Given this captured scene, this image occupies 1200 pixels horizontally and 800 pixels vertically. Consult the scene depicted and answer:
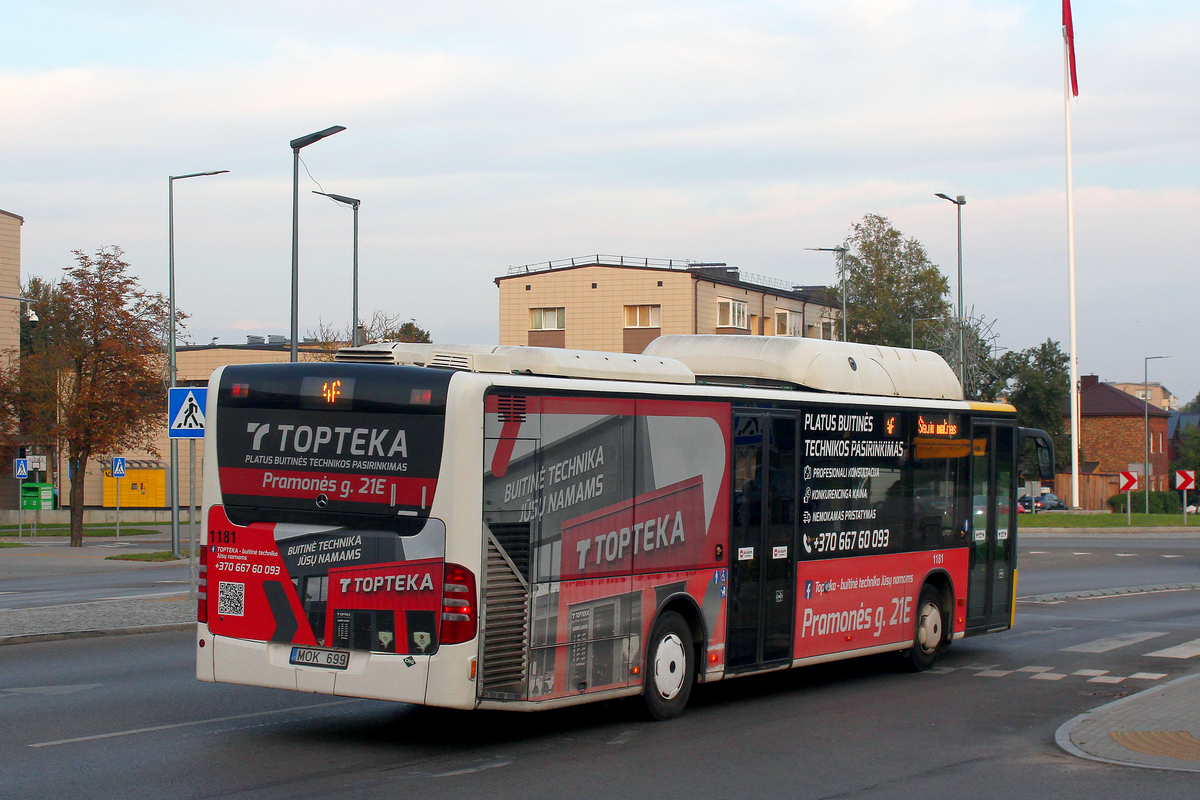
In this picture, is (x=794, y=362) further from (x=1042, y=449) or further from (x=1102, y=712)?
(x=1042, y=449)

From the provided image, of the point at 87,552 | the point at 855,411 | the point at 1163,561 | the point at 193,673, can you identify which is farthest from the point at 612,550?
the point at 87,552

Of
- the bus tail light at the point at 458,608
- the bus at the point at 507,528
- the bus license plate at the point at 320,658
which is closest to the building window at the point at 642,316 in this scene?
the bus at the point at 507,528

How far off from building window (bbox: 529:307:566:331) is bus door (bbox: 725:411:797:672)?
60.9 meters

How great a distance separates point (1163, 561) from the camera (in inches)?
1270

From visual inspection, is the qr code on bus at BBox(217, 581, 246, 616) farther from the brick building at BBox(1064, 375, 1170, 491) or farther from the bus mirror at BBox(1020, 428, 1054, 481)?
the brick building at BBox(1064, 375, 1170, 491)

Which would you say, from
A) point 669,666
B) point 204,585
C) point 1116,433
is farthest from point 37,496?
point 1116,433

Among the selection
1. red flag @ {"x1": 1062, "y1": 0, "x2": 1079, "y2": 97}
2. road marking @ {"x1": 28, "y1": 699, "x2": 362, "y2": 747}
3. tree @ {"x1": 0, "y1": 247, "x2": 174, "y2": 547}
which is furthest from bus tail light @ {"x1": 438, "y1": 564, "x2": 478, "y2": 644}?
red flag @ {"x1": 1062, "y1": 0, "x2": 1079, "y2": 97}

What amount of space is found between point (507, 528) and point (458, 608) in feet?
2.11

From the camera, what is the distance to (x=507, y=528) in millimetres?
8562

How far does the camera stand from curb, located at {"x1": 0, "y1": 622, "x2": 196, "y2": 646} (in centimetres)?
1424

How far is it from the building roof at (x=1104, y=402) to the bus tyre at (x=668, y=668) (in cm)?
9759

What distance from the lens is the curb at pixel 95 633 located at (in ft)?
46.7

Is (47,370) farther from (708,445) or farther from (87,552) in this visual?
(708,445)

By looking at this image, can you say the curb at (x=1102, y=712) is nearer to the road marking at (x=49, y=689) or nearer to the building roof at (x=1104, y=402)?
the road marking at (x=49, y=689)
